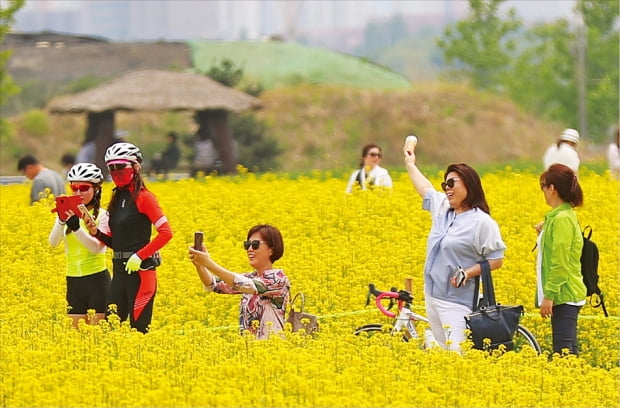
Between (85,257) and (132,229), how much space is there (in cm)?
93

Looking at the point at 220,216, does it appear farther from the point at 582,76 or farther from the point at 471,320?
the point at 582,76

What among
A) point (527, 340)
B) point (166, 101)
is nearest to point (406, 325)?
point (527, 340)

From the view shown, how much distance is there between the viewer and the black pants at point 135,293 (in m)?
11.0

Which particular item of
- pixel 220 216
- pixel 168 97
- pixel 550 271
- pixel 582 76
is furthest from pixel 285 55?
pixel 550 271

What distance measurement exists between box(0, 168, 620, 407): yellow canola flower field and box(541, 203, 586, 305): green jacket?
667 millimetres

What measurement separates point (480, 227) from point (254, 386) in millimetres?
2364

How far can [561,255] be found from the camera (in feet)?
35.4

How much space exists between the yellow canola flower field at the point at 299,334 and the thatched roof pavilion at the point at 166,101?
1219cm

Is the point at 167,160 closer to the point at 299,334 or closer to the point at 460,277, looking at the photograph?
the point at 299,334

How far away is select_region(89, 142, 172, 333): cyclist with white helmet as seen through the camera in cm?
1091

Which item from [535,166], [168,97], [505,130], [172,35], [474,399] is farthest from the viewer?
[172,35]

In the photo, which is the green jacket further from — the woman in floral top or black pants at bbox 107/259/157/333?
black pants at bbox 107/259/157/333

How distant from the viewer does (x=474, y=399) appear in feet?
29.1

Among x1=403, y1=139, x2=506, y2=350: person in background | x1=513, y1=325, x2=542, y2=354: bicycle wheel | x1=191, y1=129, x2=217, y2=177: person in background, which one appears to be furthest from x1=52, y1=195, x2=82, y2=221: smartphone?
→ x1=191, y1=129, x2=217, y2=177: person in background
